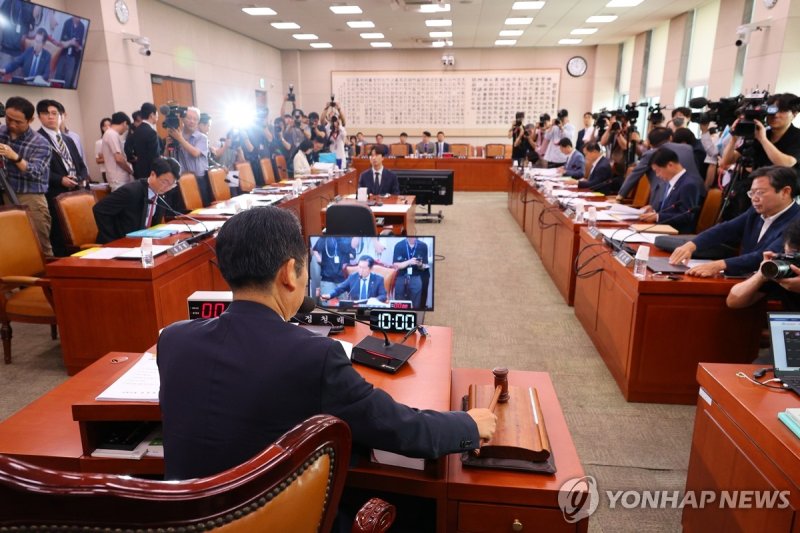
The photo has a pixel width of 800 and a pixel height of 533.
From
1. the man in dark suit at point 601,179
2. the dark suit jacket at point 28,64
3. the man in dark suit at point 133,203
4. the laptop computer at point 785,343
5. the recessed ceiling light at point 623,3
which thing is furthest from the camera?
the recessed ceiling light at point 623,3

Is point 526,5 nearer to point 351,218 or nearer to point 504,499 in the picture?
point 351,218

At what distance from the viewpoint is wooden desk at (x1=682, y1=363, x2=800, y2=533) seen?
1228mm

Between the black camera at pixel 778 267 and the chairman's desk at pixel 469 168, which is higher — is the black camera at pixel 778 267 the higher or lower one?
the higher one

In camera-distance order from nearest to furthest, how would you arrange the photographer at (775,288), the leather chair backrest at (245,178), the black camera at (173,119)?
the photographer at (775,288) < the black camera at (173,119) < the leather chair backrest at (245,178)

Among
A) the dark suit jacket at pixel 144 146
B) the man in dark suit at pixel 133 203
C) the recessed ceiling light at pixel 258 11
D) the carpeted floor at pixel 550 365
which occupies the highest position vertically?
the recessed ceiling light at pixel 258 11

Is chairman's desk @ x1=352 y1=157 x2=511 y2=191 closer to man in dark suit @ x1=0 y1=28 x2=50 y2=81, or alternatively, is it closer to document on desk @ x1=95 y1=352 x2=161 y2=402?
man in dark suit @ x1=0 y1=28 x2=50 y2=81

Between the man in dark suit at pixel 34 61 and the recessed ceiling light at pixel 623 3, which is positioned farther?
the recessed ceiling light at pixel 623 3

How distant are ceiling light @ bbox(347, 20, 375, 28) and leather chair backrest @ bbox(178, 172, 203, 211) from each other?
5.51m

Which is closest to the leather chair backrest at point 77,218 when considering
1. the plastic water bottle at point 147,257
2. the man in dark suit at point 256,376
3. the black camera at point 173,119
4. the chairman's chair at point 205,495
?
the plastic water bottle at point 147,257

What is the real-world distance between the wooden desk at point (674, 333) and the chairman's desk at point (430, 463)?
102 centimetres

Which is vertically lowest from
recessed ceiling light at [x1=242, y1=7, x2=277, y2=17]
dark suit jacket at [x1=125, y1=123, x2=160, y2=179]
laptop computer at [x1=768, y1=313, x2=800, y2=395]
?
laptop computer at [x1=768, y1=313, x2=800, y2=395]

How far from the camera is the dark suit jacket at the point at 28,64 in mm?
4750

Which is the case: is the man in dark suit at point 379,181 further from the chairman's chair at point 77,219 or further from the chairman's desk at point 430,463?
the chairman's desk at point 430,463

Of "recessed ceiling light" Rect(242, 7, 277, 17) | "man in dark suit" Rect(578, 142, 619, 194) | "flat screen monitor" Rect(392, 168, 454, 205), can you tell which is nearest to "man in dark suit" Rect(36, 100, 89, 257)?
"flat screen monitor" Rect(392, 168, 454, 205)
